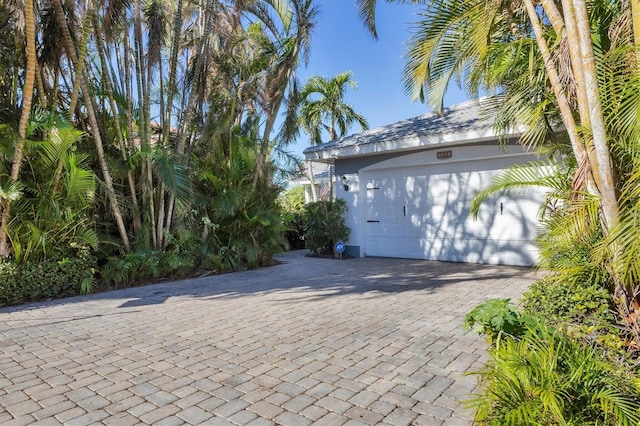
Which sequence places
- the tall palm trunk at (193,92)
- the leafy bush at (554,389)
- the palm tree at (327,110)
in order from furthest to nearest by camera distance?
the palm tree at (327,110), the tall palm trunk at (193,92), the leafy bush at (554,389)

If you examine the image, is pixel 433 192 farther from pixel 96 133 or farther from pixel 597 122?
pixel 96 133

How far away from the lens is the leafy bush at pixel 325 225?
10.8 meters

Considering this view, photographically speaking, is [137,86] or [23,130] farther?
[137,86]

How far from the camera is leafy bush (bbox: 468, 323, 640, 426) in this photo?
1936 mm

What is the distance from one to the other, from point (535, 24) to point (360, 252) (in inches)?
317

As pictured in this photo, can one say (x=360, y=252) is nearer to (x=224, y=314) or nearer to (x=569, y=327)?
(x=224, y=314)

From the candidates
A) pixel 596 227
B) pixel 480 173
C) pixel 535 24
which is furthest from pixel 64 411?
pixel 480 173

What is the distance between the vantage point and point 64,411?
2572 millimetres

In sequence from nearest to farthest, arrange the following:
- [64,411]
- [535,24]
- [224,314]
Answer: [64,411], [535,24], [224,314]

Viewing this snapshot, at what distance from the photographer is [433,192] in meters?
9.77

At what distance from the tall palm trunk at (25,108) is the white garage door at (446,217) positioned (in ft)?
25.2

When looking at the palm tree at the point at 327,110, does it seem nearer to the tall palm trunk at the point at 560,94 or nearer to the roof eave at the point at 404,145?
the roof eave at the point at 404,145

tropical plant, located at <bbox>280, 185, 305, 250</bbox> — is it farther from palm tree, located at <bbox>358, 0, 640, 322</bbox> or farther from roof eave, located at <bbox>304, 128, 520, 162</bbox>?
palm tree, located at <bbox>358, 0, 640, 322</bbox>

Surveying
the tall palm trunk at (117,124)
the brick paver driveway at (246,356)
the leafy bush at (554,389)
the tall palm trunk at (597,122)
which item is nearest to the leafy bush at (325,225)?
the brick paver driveway at (246,356)
